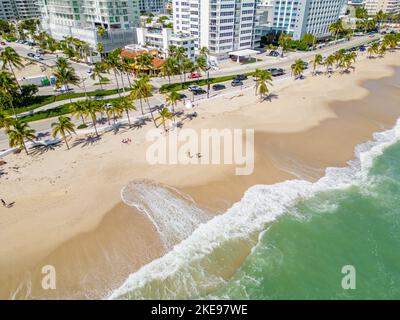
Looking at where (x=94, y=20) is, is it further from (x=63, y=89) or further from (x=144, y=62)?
(x=63, y=89)

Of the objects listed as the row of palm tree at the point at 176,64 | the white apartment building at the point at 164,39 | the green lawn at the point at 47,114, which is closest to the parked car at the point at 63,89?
the green lawn at the point at 47,114

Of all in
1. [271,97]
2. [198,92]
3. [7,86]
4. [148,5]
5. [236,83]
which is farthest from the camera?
[148,5]

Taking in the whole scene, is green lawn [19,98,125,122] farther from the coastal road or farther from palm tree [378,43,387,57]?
palm tree [378,43,387,57]

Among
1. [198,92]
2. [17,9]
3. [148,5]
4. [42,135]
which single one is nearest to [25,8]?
[17,9]

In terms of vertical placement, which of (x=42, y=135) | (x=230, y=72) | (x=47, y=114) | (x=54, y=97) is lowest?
(x=42, y=135)

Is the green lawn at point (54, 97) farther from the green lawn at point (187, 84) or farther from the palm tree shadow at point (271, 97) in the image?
the palm tree shadow at point (271, 97)
